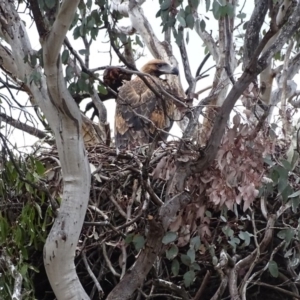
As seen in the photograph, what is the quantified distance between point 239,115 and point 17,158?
56.3 inches

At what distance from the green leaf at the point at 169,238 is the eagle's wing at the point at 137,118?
224 cm

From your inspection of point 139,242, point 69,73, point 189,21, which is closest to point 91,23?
point 69,73

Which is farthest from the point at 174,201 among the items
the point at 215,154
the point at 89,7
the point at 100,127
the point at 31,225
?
the point at 100,127

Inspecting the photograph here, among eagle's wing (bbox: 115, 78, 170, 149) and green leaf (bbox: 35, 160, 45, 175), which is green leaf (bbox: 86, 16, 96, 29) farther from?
eagle's wing (bbox: 115, 78, 170, 149)

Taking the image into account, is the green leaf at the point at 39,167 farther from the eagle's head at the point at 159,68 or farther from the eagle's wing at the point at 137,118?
the eagle's head at the point at 159,68

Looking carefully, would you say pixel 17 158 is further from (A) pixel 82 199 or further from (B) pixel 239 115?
(B) pixel 239 115

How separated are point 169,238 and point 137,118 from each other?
271 cm

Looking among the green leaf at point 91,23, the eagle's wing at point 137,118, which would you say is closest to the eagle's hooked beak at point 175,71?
the eagle's wing at point 137,118

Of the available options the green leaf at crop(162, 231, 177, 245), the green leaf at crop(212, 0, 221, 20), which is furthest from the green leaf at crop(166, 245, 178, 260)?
the green leaf at crop(212, 0, 221, 20)

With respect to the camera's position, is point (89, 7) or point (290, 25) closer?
point (290, 25)

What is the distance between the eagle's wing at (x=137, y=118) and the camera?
6059 mm

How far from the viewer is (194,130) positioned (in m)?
3.87

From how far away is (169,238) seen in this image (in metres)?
3.62

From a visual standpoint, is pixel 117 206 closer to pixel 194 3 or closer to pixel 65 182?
pixel 65 182
